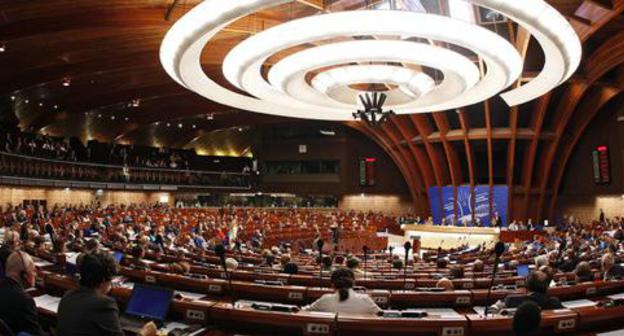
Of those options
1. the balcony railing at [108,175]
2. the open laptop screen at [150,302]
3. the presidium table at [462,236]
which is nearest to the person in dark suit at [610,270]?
the open laptop screen at [150,302]

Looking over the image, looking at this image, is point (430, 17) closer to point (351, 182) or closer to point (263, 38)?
point (263, 38)

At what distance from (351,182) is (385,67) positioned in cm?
2145

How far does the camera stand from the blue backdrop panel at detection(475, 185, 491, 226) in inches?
982

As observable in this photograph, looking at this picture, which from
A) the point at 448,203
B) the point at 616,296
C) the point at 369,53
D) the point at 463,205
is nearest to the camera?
the point at 616,296

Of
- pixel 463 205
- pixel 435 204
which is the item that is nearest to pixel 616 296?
pixel 463 205

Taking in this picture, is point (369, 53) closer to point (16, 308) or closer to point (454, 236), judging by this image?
point (16, 308)

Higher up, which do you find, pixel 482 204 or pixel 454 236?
pixel 482 204

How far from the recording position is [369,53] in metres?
10.4

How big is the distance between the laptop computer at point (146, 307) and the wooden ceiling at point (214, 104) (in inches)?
400

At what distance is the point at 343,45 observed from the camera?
402 inches

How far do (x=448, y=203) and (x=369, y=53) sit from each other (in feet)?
60.1

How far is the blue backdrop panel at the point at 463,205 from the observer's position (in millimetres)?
25516

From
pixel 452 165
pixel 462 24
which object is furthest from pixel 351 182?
pixel 462 24

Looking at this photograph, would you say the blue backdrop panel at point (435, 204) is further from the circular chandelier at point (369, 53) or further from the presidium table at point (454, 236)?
the circular chandelier at point (369, 53)
